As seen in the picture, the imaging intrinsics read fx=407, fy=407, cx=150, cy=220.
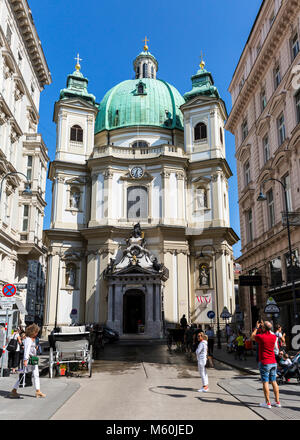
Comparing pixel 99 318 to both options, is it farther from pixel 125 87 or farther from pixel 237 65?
pixel 125 87

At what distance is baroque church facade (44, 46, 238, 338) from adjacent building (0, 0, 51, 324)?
462 cm

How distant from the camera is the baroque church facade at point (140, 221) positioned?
39281 mm

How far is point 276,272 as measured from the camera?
25.8 meters

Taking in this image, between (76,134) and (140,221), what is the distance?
520 inches

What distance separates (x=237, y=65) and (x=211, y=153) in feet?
36.0

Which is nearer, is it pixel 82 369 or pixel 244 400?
pixel 244 400

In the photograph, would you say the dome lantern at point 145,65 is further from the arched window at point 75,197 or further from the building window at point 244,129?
the building window at point 244,129

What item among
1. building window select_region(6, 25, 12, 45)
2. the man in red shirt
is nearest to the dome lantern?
building window select_region(6, 25, 12, 45)

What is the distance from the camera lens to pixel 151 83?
5628cm

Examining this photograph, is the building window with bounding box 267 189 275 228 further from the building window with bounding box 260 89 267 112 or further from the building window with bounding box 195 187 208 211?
the building window with bounding box 195 187 208 211

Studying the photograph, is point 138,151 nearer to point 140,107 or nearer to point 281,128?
point 140,107

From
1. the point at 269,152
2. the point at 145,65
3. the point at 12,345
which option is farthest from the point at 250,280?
the point at 145,65

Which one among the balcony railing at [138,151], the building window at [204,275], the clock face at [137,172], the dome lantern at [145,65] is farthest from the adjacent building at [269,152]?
the dome lantern at [145,65]

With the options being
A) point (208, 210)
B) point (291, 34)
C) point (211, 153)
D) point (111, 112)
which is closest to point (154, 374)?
point (291, 34)
